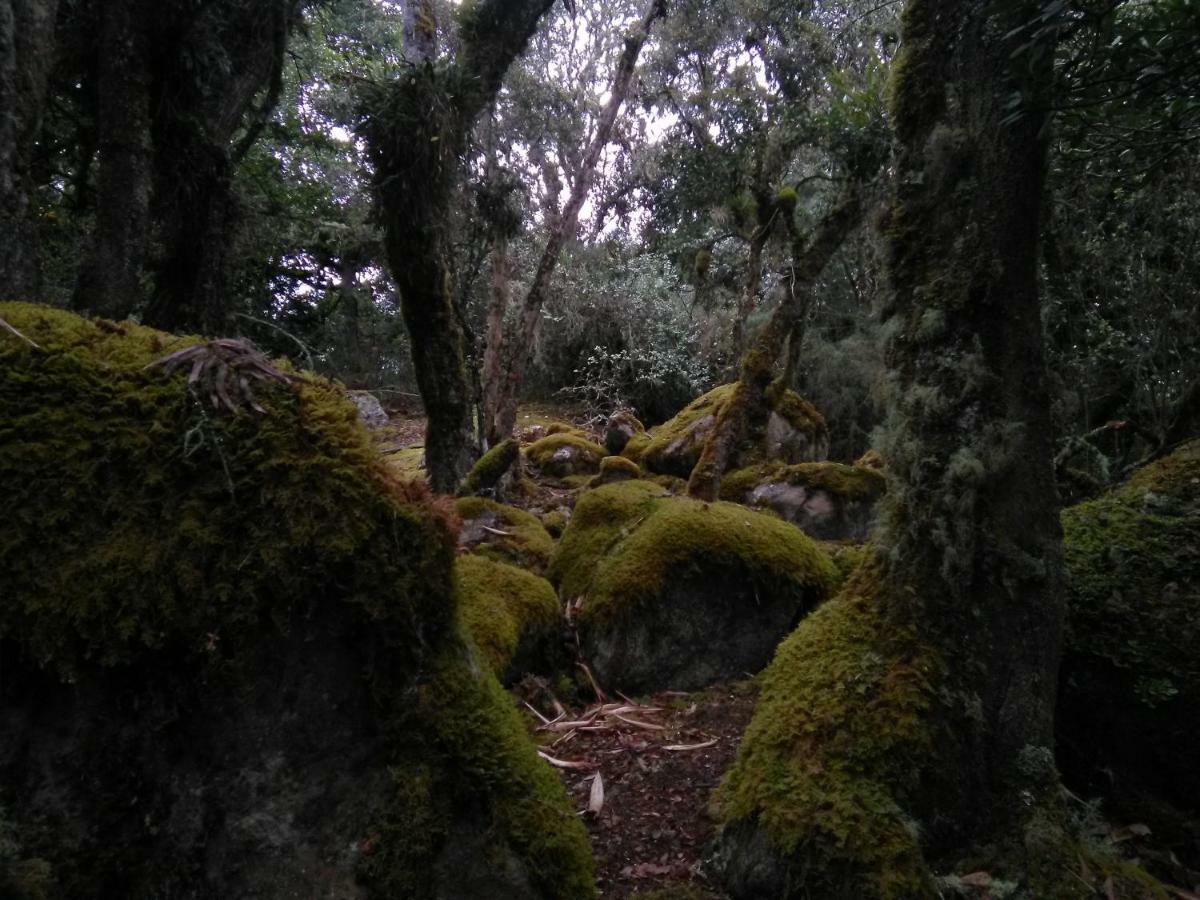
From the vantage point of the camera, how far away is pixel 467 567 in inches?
168

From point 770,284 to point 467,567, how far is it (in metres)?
10.1

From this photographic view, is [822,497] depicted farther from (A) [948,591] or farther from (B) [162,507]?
(B) [162,507]

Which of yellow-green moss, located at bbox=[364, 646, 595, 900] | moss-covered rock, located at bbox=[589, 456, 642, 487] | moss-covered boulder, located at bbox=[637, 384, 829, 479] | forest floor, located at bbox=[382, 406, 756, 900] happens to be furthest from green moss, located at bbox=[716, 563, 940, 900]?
moss-covered rock, located at bbox=[589, 456, 642, 487]

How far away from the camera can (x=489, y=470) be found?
6.78 metres

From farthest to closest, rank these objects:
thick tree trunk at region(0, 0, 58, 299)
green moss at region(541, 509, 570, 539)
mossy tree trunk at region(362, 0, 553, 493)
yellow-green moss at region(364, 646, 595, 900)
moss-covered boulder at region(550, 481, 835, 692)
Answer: green moss at region(541, 509, 570, 539), mossy tree trunk at region(362, 0, 553, 493), moss-covered boulder at region(550, 481, 835, 692), thick tree trunk at region(0, 0, 58, 299), yellow-green moss at region(364, 646, 595, 900)

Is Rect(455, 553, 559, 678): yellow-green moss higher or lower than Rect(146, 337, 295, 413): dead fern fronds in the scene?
lower

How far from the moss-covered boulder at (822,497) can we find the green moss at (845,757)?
4.27m

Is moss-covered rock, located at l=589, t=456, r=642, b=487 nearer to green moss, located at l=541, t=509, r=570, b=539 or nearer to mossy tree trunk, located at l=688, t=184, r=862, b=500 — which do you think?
green moss, located at l=541, t=509, r=570, b=539

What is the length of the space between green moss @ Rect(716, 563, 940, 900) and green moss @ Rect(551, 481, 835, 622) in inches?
53.7

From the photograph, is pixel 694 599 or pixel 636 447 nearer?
pixel 694 599

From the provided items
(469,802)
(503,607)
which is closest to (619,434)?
(503,607)

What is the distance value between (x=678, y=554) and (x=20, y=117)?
394cm

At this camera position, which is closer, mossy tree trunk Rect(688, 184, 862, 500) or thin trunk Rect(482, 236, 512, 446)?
mossy tree trunk Rect(688, 184, 862, 500)

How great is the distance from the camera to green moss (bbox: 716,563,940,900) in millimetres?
2246
